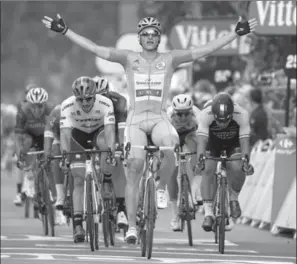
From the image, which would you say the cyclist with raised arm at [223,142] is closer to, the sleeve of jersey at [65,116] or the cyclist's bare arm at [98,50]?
the cyclist's bare arm at [98,50]

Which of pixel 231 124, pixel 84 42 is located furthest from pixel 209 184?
pixel 84 42

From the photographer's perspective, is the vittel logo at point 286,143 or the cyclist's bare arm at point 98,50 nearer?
the cyclist's bare arm at point 98,50

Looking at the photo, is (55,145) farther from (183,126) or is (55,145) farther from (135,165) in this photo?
(135,165)

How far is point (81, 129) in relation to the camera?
19.1 meters

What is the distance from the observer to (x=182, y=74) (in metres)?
43.5

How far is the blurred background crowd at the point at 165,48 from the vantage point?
90.4 feet

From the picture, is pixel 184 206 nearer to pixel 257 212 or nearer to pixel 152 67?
pixel 152 67

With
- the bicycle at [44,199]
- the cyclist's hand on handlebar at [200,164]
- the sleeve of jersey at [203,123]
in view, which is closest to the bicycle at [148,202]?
the cyclist's hand on handlebar at [200,164]

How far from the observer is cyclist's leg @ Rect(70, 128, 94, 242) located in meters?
18.7

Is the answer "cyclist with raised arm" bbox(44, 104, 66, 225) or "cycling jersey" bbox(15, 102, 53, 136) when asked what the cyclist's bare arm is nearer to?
"cyclist with raised arm" bbox(44, 104, 66, 225)

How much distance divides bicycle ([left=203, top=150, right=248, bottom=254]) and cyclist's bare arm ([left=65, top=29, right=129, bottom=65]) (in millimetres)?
1532

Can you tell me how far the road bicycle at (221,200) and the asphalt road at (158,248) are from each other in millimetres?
293

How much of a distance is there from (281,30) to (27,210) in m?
5.56

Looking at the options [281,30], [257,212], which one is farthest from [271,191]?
[281,30]
